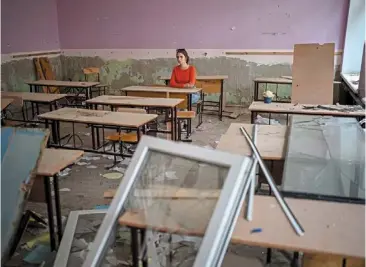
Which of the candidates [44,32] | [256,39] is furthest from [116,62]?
[256,39]

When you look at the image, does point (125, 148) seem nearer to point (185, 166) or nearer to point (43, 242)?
point (43, 242)

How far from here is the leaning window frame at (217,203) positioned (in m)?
1.27

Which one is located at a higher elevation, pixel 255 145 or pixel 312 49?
pixel 312 49

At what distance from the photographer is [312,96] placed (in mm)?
4098

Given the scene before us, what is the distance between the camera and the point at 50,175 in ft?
7.07

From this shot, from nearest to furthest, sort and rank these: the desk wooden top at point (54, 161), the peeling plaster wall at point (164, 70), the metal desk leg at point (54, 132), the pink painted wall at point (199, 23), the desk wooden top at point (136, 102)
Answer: the desk wooden top at point (54, 161) → the desk wooden top at point (136, 102) → the metal desk leg at point (54, 132) → the pink painted wall at point (199, 23) → the peeling plaster wall at point (164, 70)

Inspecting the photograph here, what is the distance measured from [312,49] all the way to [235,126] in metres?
1.77

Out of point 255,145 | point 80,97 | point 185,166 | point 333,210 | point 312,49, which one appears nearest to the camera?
point 333,210

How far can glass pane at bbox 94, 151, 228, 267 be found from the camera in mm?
1376

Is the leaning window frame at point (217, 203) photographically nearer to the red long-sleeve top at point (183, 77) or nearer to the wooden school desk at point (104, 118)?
the wooden school desk at point (104, 118)

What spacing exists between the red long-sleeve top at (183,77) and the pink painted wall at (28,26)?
11.6 feet

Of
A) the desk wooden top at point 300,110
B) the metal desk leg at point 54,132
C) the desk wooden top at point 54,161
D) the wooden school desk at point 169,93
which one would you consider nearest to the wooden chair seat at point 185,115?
the wooden school desk at point 169,93

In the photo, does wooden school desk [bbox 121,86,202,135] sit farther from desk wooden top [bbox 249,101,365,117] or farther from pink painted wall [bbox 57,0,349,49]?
pink painted wall [bbox 57,0,349,49]

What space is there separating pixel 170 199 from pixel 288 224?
479mm
